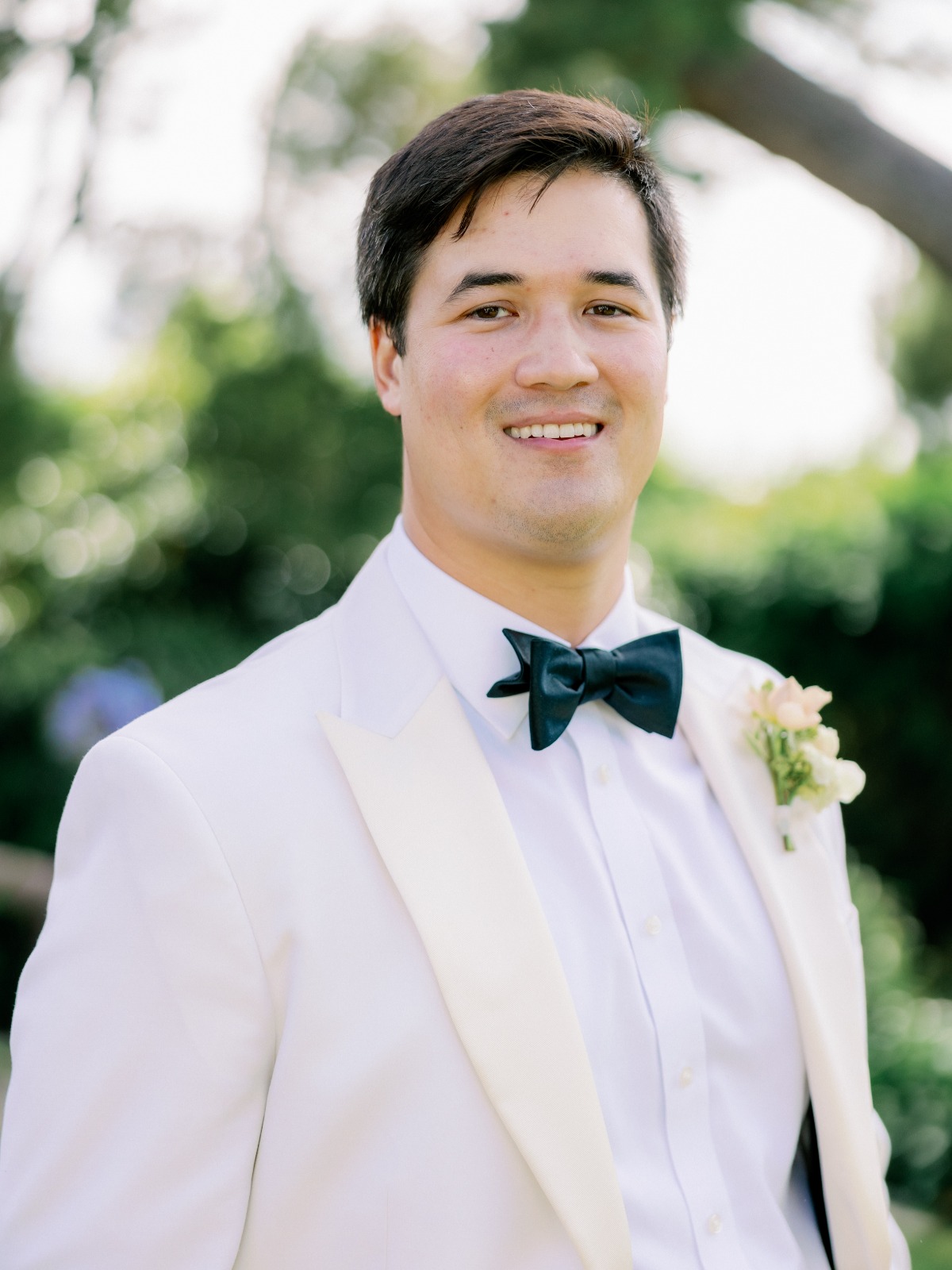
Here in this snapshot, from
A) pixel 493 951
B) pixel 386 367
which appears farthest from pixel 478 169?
pixel 493 951

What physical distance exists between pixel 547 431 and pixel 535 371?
0.30 ft

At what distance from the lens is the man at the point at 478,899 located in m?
1.48

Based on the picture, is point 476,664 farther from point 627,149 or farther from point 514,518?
point 627,149

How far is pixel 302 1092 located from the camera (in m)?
1.50

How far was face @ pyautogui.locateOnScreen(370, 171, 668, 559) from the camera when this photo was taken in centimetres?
183

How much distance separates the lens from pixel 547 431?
1.84 metres

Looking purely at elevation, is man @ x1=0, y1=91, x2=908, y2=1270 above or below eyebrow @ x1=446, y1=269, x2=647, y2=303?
below

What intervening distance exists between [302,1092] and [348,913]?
0.22 metres

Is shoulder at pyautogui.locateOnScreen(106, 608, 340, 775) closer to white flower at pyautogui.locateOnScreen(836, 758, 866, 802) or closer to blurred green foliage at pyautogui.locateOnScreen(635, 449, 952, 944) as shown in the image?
white flower at pyautogui.locateOnScreen(836, 758, 866, 802)

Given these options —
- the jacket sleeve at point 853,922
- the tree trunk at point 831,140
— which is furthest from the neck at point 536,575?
the tree trunk at point 831,140

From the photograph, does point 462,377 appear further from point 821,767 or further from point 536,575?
point 821,767

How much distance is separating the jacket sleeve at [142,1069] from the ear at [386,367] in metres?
0.85

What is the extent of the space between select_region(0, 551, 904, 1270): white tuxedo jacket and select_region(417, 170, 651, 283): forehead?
0.77 m

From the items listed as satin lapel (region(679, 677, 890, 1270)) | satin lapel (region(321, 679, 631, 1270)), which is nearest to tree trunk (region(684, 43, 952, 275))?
satin lapel (region(679, 677, 890, 1270))
